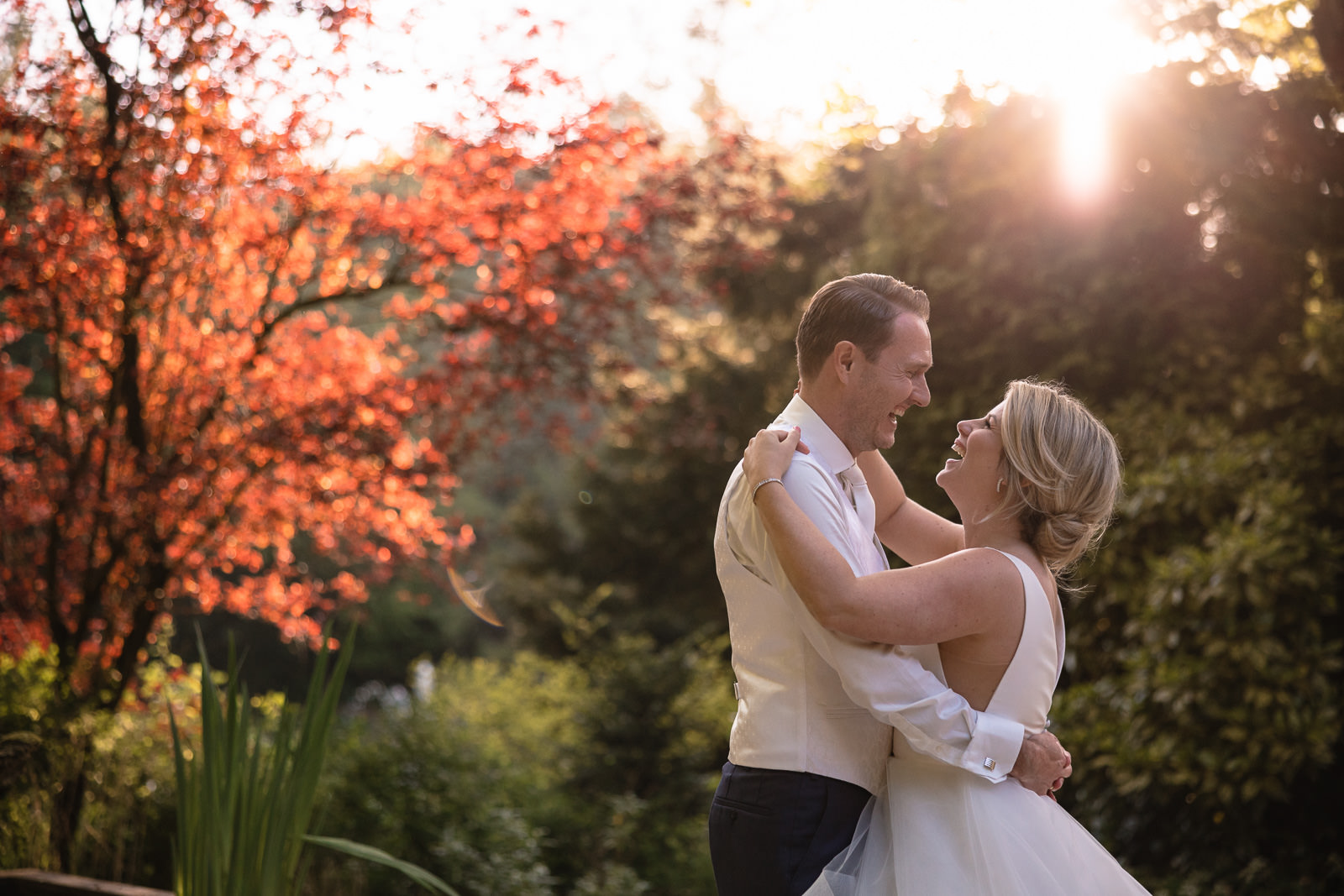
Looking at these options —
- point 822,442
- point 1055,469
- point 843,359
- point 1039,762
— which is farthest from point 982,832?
point 843,359

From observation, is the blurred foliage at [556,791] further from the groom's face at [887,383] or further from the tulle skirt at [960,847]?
the groom's face at [887,383]

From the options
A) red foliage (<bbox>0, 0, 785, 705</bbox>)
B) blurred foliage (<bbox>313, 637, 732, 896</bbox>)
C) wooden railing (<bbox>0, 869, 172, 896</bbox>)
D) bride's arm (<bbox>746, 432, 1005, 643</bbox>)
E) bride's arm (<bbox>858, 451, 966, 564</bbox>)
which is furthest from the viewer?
blurred foliage (<bbox>313, 637, 732, 896</bbox>)

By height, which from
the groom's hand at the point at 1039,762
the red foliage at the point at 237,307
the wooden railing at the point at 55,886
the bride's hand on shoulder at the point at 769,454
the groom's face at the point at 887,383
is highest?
the red foliage at the point at 237,307

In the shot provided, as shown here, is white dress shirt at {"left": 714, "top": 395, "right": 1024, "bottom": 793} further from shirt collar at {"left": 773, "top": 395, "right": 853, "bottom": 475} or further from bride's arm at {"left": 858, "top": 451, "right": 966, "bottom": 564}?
bride's arm at {"left": 858, "top": 451, "right": 966, "bottom": 564}

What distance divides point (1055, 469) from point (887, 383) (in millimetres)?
378

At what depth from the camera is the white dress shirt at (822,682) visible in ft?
6.80

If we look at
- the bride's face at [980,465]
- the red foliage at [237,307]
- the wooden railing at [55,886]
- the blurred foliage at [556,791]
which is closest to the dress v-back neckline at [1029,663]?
the bride's face at [980,465]

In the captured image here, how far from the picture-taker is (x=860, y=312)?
2.27m

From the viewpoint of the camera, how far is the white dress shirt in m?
2.07

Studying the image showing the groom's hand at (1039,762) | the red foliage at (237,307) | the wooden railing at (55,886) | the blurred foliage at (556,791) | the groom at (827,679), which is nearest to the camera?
the groom at (827,679)

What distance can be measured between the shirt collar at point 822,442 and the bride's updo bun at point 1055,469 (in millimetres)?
334

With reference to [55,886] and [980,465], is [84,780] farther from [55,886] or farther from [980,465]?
[980,465]

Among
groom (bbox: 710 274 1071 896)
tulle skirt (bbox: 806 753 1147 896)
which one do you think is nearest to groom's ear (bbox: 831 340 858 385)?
groom (bbox: 710 274 1071 896)

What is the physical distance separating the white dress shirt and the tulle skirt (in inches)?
3.0
